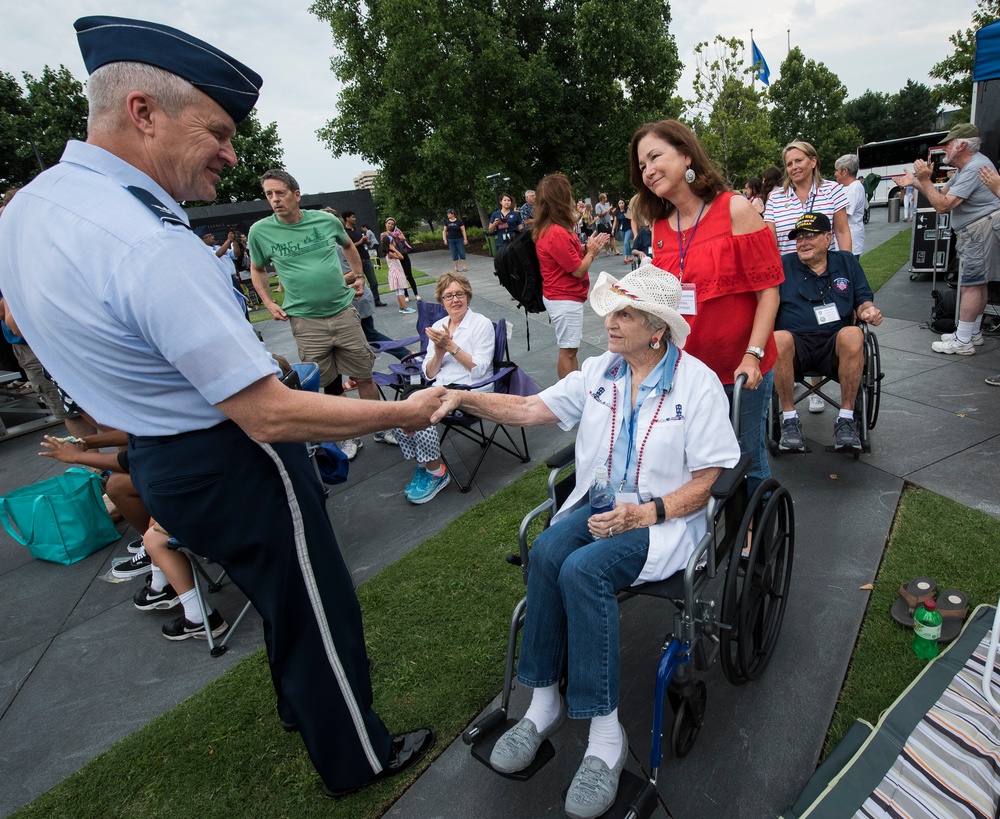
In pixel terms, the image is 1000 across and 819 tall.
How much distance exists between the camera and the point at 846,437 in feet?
11.7

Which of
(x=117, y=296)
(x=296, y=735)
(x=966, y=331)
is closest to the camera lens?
(x=117, y=296)

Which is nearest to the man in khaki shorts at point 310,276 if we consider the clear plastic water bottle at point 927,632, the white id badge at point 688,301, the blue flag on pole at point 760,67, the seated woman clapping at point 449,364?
the seated woman clapping at point 449,364

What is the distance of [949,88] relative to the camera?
1980cm

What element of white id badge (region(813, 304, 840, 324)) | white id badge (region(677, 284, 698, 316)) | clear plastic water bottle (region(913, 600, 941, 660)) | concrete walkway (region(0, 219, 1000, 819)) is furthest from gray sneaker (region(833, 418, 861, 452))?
white id badge (region(677, 284, 698, 316))

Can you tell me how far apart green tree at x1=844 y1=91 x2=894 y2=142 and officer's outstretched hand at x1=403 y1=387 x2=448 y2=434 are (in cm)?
6112

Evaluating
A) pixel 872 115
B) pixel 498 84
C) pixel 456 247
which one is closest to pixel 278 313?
pixel 456 247

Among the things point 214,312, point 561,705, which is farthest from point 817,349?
point 214,312

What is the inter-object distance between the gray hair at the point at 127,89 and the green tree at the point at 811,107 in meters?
46.5

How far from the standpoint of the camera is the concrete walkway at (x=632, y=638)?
199cm

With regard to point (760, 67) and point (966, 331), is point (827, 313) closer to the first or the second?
point (966, 331)

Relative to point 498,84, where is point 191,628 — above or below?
below

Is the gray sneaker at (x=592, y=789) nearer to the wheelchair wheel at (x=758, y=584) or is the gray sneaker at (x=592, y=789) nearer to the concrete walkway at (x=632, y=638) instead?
the concrete walkway at (x=632, y=638)

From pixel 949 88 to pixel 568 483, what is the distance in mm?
25658

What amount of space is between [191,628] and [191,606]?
0.14m
